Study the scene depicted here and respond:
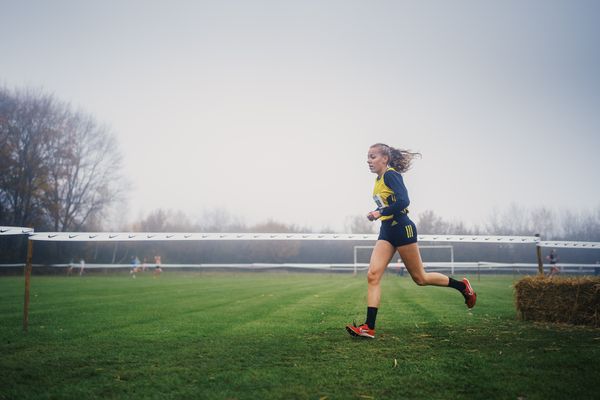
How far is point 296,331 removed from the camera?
18.6 feet

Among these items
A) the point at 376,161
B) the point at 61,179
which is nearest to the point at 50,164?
the point at 61,179

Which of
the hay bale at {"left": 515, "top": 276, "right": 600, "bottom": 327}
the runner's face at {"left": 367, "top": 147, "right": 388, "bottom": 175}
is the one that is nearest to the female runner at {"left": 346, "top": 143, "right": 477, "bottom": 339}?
the runner's face at {"left": 367, "top": 147, "right": 388, "bottom": 175}

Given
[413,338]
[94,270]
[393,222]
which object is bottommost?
[94,270]

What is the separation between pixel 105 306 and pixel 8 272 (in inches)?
1197

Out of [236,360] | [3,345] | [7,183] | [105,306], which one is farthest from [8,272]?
[236,360]

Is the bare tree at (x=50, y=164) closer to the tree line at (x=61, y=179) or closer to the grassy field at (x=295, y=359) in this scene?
the tree line at (x=61, y=179)

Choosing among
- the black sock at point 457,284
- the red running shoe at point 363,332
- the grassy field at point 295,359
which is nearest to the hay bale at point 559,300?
the grassy field at point 295,359

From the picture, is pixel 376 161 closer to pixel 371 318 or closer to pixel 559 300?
pixel 371 318

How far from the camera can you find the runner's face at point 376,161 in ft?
18.4

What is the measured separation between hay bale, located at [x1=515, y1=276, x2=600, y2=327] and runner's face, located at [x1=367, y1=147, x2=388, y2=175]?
143 inches

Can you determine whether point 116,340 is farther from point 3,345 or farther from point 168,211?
point 168,211

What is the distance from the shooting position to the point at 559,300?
6586 millimetres

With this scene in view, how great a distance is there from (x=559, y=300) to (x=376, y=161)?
161 inches

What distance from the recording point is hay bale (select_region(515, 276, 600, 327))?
6.28m
